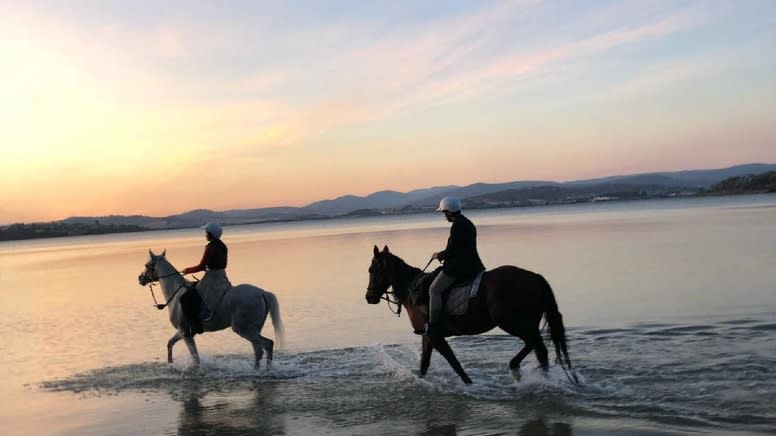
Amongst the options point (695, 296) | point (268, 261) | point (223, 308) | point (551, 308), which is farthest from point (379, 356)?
point (268, 261)

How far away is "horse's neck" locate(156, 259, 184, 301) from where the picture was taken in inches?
→ 431

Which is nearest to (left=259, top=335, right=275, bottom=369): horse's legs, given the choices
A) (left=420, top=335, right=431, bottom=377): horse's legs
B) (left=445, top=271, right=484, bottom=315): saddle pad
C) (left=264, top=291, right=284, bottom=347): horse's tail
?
(left=264, top=291, right=284, bottom=347): horse's tail

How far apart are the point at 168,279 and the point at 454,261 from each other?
16.1 ft

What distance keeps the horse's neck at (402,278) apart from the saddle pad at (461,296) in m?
0.87

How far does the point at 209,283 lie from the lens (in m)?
10.8

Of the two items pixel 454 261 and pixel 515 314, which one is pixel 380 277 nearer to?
pixel 454 261

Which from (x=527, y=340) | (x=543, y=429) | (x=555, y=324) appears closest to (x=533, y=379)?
(x=527, y=340)

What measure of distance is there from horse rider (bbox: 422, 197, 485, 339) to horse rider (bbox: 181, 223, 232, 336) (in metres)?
3.52

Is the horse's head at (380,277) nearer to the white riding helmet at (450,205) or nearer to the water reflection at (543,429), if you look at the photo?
the white riding helmet at (450,205)

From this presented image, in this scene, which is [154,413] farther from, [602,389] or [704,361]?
[704,361]

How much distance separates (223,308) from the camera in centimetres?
1067

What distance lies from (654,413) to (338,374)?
448 cm

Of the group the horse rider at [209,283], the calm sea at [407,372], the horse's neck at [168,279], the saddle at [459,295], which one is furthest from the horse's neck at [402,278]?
the horse's neck at [168,279]

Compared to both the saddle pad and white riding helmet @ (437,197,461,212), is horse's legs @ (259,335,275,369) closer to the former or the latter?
the saddle pad
